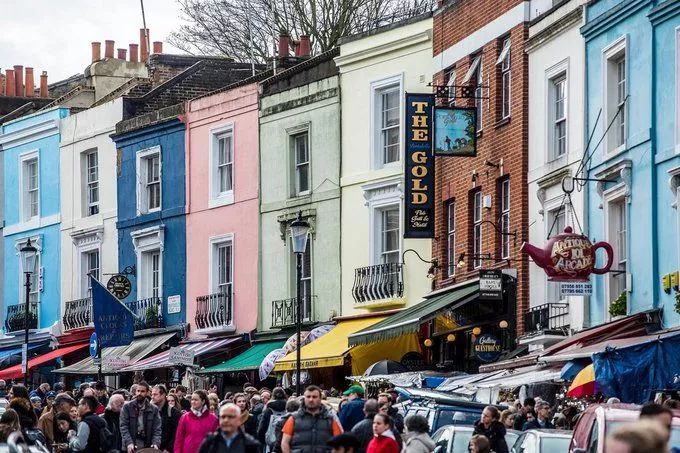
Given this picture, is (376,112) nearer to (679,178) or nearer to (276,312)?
(276,312)

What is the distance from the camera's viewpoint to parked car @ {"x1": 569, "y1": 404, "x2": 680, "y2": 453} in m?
16.1

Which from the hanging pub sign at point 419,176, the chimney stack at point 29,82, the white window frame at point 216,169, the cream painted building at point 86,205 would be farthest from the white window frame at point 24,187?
the hanging pub sign at point 419,176

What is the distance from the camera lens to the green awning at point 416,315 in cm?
3328

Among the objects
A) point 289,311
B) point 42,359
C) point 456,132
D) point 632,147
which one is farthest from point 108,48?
point 632,147

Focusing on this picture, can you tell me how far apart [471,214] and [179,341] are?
12.7 m

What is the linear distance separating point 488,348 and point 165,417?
404 inches

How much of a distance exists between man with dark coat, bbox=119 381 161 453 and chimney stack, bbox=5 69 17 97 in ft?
137

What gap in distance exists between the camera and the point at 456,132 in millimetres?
34875

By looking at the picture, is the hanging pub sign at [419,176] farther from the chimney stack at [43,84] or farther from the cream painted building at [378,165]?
the chimney stack at [43,84]

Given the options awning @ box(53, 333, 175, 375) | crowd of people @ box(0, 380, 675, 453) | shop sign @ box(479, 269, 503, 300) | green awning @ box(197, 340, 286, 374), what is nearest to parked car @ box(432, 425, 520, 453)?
crowd of people @ box(0, 380, 675, 453)

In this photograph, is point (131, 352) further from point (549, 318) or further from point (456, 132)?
point (549, 318)

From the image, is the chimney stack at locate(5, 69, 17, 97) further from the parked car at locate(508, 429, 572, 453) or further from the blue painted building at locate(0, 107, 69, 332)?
the parked car at locate(508, 429, 572, 453)

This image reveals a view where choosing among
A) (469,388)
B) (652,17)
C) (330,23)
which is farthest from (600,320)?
(330,23)

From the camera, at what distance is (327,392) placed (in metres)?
35.4
